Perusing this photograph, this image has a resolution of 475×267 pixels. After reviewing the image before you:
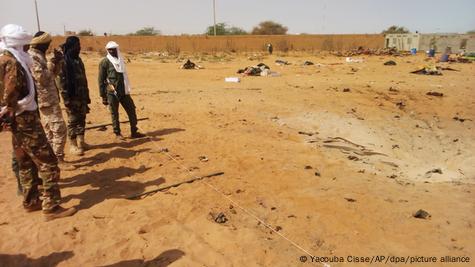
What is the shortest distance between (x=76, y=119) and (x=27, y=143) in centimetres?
223

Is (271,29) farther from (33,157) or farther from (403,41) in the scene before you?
(33,157)

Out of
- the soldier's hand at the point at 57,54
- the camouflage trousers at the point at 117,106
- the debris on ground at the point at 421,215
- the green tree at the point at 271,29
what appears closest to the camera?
the debris on ground at the point at 421,215

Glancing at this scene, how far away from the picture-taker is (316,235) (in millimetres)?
4266

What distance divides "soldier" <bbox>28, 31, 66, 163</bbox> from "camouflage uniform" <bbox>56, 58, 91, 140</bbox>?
2.04ft

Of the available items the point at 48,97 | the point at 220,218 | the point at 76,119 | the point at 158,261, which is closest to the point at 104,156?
the point at 76,119

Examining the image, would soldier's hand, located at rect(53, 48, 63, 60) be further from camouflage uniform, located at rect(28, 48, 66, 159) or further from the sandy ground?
the sandy ground

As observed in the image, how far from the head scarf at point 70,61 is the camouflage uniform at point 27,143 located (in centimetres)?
198

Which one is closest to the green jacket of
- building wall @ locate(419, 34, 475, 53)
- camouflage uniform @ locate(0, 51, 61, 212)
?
camouflage uniform @ locate(0, 51, 61, 212)

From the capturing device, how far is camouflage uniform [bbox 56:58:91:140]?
607cm

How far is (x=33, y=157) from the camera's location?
163 inches

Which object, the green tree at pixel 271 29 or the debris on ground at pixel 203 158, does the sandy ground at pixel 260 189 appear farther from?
the green tree at pixel 271 29

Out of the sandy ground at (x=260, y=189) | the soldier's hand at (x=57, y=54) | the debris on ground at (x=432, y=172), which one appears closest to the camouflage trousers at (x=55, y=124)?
the sandy ground at (x=260, y=189)

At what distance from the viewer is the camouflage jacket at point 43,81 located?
4986 mm

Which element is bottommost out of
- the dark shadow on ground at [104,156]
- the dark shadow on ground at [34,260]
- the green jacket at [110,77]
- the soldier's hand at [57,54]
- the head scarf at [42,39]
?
the dark shadow on ground at [34,260]
